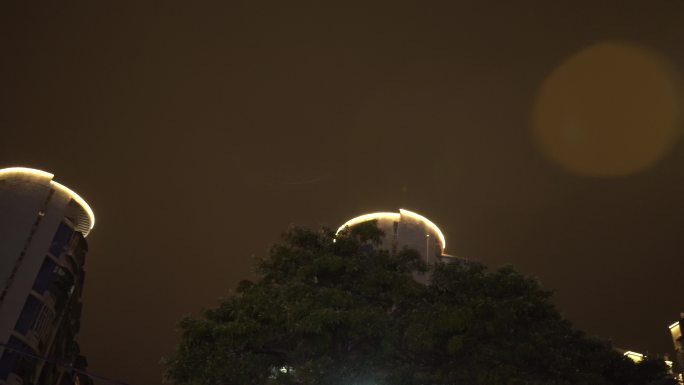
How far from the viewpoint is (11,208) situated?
4375 cm

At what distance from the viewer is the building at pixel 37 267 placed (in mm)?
40375

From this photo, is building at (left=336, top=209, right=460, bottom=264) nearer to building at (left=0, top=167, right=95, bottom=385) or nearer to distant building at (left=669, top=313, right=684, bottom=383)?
distant building at (left=669, top=313, right=684, bottom=383)

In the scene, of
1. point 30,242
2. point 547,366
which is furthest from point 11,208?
point 547,366

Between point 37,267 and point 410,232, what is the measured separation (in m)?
28.7

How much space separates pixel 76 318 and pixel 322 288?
40917mm

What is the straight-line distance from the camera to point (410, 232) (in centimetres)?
5106

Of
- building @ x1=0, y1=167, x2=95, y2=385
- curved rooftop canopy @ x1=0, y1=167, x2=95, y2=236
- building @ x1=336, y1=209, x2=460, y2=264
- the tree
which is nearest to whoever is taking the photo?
the tree

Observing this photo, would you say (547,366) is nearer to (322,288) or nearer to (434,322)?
(434,322)

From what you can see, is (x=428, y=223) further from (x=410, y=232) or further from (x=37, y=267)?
(x=37, y=267)

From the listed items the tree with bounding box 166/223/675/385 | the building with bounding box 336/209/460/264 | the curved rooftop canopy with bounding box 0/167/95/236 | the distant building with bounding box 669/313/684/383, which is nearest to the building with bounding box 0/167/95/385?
the curved rooftop canopy with bounding box 0/167/95/236

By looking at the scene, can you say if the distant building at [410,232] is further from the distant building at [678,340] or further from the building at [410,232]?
the distant building at [678,340]

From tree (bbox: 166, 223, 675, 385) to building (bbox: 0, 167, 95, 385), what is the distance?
28.0 metres

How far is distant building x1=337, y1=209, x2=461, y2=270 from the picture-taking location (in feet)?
166

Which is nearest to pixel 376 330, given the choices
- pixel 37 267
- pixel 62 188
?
pixel 37 267
